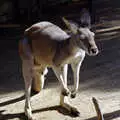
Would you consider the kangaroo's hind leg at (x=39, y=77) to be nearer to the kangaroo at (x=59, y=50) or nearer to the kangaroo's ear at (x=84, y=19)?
the kangaroo at (x=59, y=50)

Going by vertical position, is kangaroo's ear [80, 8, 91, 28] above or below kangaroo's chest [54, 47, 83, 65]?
above

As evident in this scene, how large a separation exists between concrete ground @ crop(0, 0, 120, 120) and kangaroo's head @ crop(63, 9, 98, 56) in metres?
0.86

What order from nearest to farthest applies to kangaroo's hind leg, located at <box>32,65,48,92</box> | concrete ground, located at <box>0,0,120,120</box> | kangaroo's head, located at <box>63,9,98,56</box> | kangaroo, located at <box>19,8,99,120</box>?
kangaroo's head, located at <box>63,9,98,56</box> → kangaroo, located at <box>19,8,99,120</box> → concrete ground, located at <box>0,0,120,120</box> → kangaroo's hind leg, located at <box>32,65,48,92</box>

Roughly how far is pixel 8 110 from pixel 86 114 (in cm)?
93

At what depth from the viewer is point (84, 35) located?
A: 388 cm

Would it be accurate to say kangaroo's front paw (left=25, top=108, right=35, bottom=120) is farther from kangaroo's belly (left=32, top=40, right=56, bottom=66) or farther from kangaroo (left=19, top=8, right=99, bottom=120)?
kangaroo's belly (left=32, top=40, right=56, bottom=66)

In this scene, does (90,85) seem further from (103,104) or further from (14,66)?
(14,66)

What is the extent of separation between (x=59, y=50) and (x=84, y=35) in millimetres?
381

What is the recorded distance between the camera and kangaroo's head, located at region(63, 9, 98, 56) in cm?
380

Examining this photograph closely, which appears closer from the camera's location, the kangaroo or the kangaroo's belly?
the kangaroo

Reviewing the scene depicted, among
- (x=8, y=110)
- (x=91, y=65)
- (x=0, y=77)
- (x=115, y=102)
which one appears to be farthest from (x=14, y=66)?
(x=115, y=102)

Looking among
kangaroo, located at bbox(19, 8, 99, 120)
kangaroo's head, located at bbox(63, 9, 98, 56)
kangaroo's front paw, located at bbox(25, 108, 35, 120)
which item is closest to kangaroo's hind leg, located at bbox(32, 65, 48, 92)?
kangaroo, located at bbox(19, 8, 99, 120)

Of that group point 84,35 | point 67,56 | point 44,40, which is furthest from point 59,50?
point 84,35

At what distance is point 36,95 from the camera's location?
5078 mm
